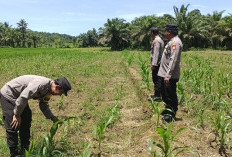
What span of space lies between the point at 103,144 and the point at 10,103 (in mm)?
1666

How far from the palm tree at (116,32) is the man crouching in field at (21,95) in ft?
118

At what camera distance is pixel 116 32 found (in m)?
A: 39.0

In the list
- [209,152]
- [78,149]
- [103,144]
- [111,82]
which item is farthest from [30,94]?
[111,82]

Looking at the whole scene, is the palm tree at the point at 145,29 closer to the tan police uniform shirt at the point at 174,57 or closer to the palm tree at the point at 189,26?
the palm tree at the point at 189,26

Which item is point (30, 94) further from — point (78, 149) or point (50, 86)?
point (78, 149)

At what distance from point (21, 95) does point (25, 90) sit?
74 mm

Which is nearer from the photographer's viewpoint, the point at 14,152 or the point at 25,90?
the point at 25,90

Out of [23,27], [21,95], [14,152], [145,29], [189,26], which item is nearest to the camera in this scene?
[21,95]

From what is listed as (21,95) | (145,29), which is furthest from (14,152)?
(145,29)

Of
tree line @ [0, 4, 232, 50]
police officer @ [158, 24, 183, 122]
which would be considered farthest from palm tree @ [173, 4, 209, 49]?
police officer @ [158, 24, 183, 122]

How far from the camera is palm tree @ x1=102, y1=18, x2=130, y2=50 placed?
3870cm

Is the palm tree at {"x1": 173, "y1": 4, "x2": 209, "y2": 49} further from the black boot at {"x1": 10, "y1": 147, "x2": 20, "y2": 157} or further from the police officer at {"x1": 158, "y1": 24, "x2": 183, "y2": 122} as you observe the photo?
the black boot at {"x1": 10, "y1": 147, "x2": 20, "y2": 157}

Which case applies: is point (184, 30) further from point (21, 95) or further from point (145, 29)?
point (21, 95)

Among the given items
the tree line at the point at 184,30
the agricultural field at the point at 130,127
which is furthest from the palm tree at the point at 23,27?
the agricultural field at the point at 130,127
